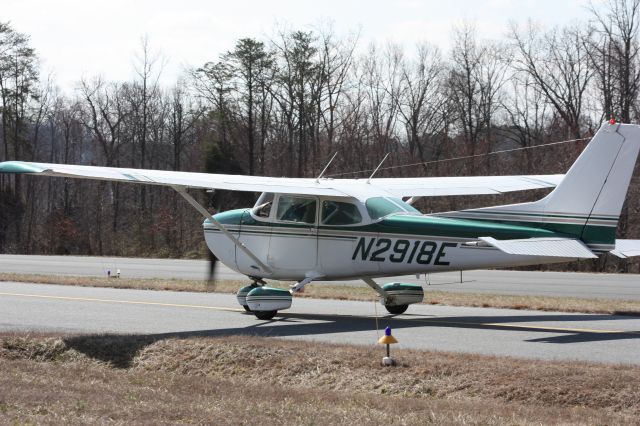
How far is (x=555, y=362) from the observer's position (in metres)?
10.2

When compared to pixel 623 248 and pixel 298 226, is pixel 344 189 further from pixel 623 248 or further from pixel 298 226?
pixel 623 248

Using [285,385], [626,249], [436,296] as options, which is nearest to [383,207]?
[626,249]

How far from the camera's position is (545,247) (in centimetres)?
1345

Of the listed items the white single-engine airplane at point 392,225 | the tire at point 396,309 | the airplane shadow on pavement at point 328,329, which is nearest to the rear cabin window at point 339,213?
the white single-engine airplane at point 392,225

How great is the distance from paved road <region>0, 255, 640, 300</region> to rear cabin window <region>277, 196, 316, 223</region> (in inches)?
208

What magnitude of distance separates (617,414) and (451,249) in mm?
6295

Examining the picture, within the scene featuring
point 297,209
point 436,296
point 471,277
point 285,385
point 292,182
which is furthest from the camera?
point 471,277

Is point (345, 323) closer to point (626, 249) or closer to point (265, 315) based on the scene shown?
point (265, 315)

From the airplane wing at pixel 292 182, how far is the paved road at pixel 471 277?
10.7 feet

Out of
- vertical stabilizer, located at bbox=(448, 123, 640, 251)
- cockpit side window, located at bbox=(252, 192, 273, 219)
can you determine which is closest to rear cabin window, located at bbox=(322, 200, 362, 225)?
cockpit side window, located at bbox=(252, 192, 273, 219)

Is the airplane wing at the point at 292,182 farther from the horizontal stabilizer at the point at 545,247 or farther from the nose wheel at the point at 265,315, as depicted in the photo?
the horizontal stabilizer at the point at 545,247

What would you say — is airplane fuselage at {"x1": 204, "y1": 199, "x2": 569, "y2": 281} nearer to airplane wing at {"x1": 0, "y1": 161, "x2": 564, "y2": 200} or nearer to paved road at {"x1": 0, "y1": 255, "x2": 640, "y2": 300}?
airplane wing at {"x1": 0, "y1": 161, "x2": 564, "y2": 200}

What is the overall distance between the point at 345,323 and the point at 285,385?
5111mm

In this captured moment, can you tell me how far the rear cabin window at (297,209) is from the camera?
52.7 ft
